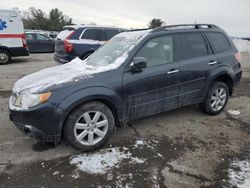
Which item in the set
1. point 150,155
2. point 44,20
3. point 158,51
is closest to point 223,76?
point 158,51

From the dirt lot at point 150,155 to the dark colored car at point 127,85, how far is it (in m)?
0.35

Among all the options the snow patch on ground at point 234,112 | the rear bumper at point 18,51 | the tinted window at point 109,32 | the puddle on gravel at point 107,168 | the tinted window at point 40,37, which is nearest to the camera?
the puddle on gravel at point 107,168

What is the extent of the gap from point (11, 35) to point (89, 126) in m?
9.79

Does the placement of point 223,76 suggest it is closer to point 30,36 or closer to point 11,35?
point 11,35

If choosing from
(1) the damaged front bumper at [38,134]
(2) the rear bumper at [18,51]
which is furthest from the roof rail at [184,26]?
(2) the rear bumper at [18,51]

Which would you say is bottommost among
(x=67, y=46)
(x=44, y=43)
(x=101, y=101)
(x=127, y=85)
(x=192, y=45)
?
(x=44, y=43)

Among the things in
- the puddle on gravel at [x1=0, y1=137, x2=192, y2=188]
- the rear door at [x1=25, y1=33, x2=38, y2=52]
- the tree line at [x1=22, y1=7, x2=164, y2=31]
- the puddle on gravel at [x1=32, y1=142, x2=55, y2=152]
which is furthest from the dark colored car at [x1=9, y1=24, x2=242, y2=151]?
the tree line at [x1=22, y1=7, x2=164, y2=31]

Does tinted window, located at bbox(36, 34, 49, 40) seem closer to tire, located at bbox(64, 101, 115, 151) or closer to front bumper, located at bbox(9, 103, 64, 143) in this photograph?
front bumper, located at bbox(9, 103, 64, 143)

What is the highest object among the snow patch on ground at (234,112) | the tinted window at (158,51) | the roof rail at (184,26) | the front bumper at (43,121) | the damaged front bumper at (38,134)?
the roof rail at (184,26)

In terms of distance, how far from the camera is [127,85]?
395cm

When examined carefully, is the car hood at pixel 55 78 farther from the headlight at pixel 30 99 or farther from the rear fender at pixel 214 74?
the rear fender at pixel 214 74

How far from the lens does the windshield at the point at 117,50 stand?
13.7ft

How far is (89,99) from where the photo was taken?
11.9ft

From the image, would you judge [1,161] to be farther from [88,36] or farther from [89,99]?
[88,36]
